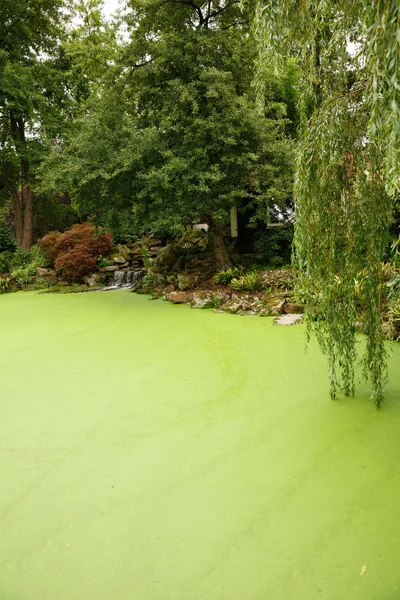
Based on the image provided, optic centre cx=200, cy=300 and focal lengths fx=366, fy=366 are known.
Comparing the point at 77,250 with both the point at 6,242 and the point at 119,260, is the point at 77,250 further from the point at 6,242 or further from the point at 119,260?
the point at 6,242

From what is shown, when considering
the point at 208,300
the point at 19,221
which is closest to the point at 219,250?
the point at 208,300

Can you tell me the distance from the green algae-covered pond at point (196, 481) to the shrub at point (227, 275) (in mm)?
3563

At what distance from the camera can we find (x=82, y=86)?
13.0 metres

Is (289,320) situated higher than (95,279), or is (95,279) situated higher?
(95,279)

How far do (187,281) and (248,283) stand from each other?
60.2 inches

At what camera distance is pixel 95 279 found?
10406 mm

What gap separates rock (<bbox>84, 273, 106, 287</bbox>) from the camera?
1032cm

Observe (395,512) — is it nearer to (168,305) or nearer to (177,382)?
(177,382)

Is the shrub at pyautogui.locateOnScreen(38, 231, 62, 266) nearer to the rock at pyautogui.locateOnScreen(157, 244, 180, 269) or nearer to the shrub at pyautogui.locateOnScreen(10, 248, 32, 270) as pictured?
the shrub at pyautogui.locateOnScreen(10, 248, 32, 270)

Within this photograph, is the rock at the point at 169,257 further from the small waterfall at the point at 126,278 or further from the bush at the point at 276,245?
the bush at the point at 276,245

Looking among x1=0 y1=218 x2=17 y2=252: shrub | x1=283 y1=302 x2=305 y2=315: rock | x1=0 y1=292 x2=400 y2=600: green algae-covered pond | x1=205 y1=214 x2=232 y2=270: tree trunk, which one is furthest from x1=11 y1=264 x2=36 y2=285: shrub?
x1=283 y1=302 x2=305 y2=315: rock

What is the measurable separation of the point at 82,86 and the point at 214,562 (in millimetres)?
14955

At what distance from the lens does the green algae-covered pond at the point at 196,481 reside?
1.62 metres

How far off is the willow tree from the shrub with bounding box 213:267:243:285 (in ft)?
16.0
